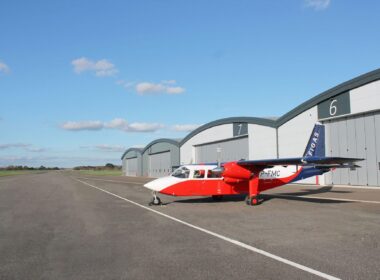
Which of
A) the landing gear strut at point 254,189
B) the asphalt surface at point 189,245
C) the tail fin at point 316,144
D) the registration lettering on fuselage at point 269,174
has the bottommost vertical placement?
the asphalt surface at point 189,245

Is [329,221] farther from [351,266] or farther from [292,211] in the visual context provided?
[351,266]

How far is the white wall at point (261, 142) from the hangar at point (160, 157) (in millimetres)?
26374

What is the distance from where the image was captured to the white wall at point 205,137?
5106 cm

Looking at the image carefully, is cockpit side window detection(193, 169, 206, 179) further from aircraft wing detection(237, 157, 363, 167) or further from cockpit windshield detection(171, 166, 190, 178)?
aircraft wing detection(237, 157, 363, 167)

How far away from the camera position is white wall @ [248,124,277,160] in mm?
41562

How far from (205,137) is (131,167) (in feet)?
173

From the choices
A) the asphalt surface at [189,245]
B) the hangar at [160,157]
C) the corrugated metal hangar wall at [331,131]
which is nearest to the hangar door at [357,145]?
the corrugated metal hangar wall at [331,131]

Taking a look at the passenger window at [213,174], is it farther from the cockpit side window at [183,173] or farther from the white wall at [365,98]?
the white wall at [365,98]

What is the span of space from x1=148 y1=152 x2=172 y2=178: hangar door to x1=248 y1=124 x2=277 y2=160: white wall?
29.4 metres

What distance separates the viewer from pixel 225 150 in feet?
169

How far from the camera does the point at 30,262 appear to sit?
807 centimetres

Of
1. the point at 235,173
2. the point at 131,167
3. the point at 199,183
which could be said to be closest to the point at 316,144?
the point at 235,173

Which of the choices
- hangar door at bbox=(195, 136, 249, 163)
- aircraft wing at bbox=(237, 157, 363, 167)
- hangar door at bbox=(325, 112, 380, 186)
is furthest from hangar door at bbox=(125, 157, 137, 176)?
aircraft wing at bbox=(237, 157, 363, 167)

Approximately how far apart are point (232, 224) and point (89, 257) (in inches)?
239
